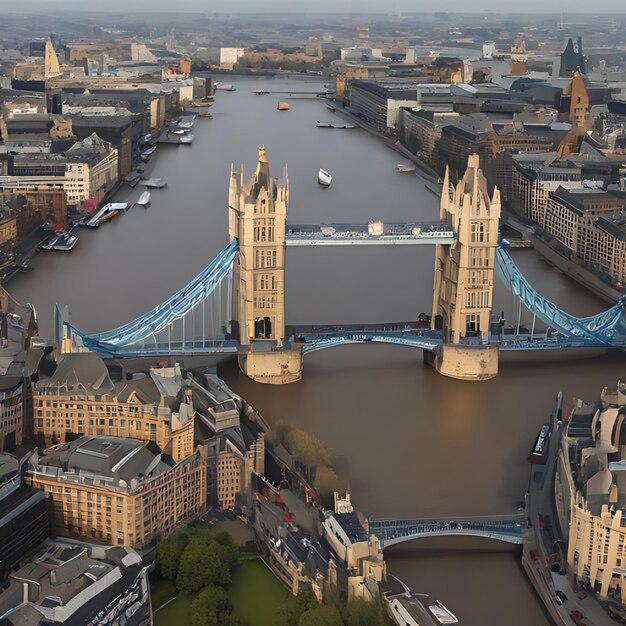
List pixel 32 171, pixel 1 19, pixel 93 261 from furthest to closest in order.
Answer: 1. pixel 1 19
2. pixel 32 171
3. pixel 93 261

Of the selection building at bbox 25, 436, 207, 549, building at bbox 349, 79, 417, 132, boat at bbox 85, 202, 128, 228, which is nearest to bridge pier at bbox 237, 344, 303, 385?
building at bbox 25, 436, 207, 549

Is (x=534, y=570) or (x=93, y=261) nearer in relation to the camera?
(x=534, y=570)

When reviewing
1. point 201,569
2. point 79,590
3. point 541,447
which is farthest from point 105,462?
point 541,447

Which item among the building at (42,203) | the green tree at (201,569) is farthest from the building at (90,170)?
the green tree at (201,569)

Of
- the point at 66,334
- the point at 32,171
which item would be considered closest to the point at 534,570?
the point at 66,334

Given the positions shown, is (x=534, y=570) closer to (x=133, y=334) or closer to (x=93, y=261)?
(x=133, y=334)

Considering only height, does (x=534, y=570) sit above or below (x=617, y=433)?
below
